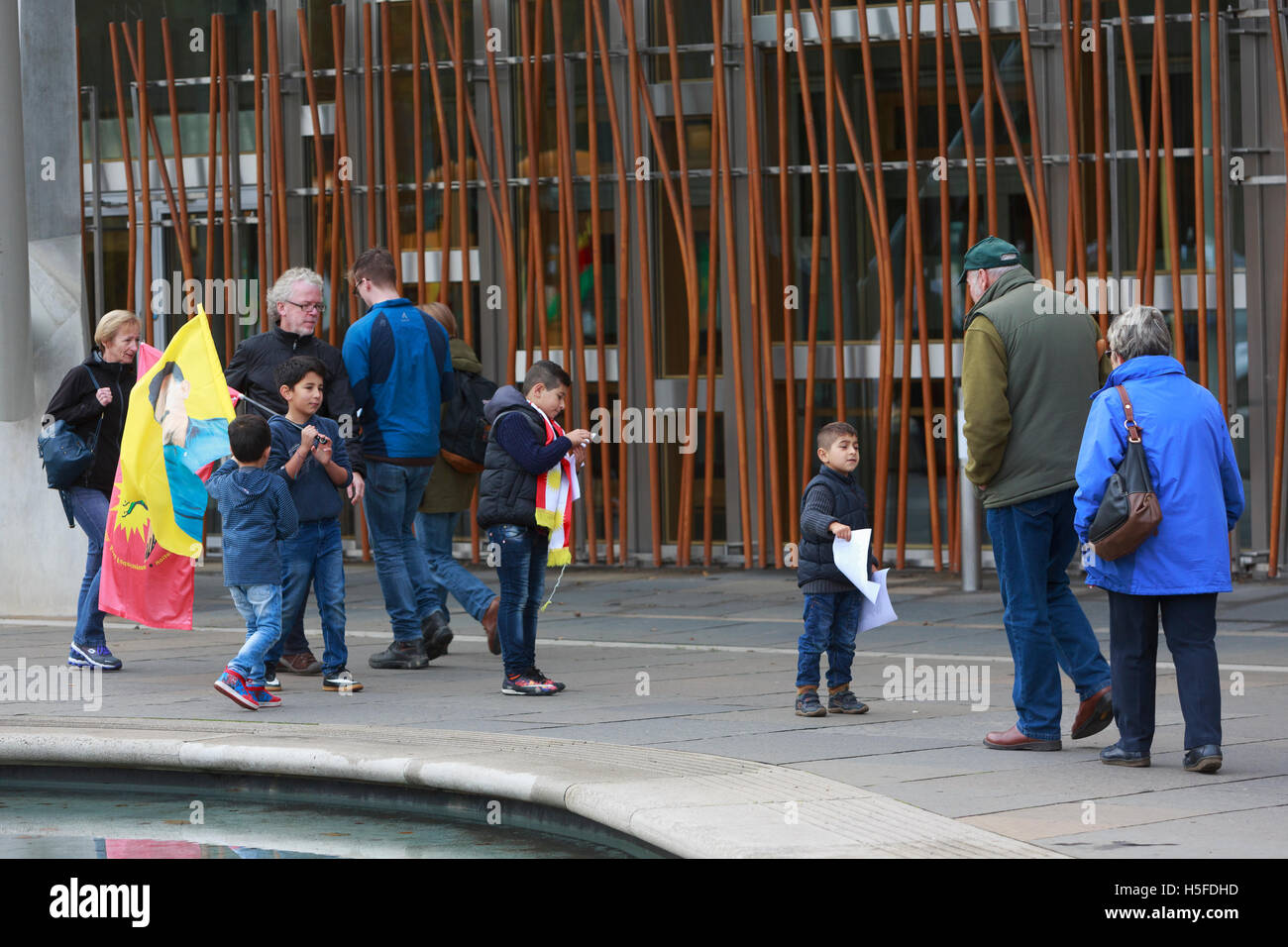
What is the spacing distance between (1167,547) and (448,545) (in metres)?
4.39

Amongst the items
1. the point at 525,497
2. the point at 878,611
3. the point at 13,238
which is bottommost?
the point at 878,611

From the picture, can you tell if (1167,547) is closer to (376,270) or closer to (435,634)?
(435,634)

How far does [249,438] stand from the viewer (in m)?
8.06

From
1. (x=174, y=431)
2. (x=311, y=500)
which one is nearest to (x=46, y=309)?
(x=174, y=431)

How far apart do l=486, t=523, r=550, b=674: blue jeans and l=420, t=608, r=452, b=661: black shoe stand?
122cm

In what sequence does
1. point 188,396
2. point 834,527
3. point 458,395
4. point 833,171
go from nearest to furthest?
point 834,527 → point 188,396 → point 458,395 → point 833,171

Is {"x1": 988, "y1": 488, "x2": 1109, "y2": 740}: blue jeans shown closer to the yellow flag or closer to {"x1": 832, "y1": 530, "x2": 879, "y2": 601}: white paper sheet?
{"x1": 832, "y1": 530, "x2": 879, "y2": 601}: white paper sheet

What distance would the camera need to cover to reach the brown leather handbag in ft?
20.7

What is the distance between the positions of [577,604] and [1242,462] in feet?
14.9

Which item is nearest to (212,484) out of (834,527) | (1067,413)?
(834,527)

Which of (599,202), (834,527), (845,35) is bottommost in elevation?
(834,527)

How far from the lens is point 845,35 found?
527 inches

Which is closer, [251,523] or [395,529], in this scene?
[251,523]
